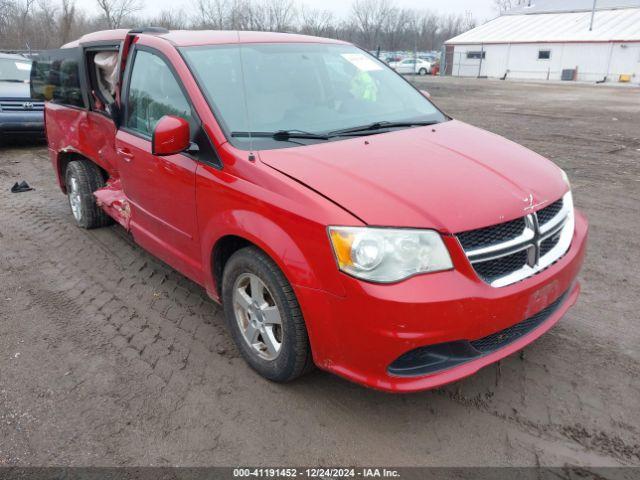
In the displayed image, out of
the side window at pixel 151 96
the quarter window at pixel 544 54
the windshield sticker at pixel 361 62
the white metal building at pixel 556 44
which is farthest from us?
the quarter window at pixel 544 54

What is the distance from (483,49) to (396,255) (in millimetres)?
43976

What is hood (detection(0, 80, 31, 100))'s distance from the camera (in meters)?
9.37

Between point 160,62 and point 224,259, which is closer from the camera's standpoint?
point 224,259

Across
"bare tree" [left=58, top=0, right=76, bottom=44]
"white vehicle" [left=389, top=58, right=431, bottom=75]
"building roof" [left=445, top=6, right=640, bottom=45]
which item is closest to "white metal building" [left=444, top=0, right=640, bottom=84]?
"building roof" [left=445, top=6, right=640, bottom=45]

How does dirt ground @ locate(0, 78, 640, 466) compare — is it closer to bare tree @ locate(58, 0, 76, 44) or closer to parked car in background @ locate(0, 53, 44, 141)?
parked car in background @ locate(0, 53, 44, 141)

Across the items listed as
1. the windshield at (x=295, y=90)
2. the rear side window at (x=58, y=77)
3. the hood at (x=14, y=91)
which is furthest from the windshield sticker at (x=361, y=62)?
the hood at (x=14, y=91)

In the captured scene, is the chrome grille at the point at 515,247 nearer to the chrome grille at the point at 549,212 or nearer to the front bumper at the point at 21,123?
the chrome grille at the point at 549,212

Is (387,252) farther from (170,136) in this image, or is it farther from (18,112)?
(18,112)

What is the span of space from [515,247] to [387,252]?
0.67 metres

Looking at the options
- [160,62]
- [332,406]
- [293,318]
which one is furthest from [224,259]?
[160,62]

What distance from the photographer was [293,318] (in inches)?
101

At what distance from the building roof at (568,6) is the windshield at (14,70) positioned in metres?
43.3

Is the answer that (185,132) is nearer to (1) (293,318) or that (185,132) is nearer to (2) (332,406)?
(1) (293,318)

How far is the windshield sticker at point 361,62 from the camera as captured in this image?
3.89m
